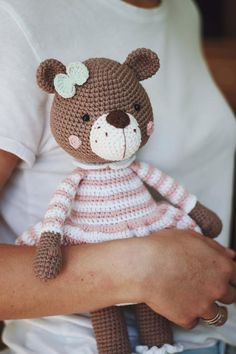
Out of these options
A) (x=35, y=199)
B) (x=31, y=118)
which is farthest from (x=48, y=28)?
(x=35, y=199)

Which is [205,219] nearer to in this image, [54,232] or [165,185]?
[165,185]

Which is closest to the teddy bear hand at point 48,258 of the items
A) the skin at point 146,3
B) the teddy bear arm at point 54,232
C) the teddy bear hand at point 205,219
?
the teddy bear arm at point 54,232

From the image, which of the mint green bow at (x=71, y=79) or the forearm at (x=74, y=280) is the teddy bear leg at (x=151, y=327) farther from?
the mint green bow at (x=71, y=79)

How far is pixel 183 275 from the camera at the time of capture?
76 cm

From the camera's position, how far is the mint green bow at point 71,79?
0.71m

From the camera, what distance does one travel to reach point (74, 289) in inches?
29.1

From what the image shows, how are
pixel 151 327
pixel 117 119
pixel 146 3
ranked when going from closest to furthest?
pixel 117 119, pixel 151 327, pixel 146 3

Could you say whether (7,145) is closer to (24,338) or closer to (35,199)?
(35,199)

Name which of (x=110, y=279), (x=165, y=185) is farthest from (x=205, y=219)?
(x=110, y=279)

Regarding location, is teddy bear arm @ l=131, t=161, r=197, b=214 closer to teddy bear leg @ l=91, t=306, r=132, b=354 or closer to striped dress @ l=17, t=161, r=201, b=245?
striped dress @ l=17, t=161, r=201, b=245

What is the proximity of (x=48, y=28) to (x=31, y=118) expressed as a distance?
0.39ft

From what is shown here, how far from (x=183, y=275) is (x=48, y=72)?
285 mm

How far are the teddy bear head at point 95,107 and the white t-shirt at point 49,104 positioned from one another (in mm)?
56

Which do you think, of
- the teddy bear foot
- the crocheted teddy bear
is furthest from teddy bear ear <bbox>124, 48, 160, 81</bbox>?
the teddy bear foot
